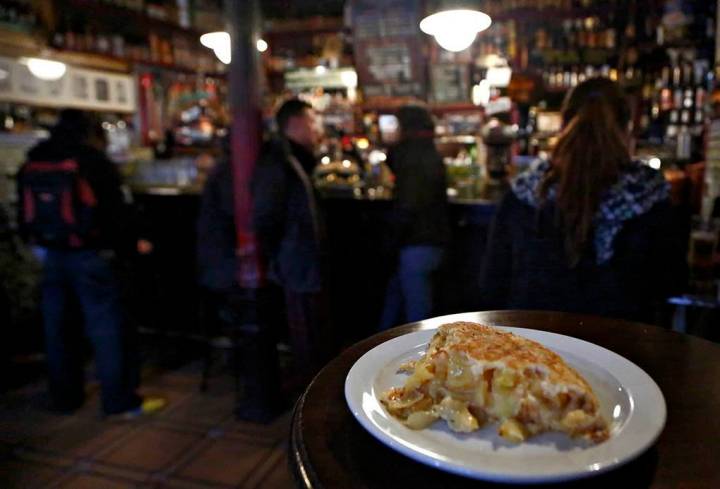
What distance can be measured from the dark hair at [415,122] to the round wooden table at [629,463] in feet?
7.36

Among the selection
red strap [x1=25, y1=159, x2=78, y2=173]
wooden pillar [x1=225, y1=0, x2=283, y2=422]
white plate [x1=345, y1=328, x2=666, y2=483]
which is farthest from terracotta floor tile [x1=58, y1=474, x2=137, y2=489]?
white plate [x1=345, y1=328, x2=666, y2=483]

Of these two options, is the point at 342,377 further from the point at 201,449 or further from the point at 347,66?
the point at 347,66

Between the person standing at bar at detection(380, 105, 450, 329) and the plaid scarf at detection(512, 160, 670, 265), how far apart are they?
153cm

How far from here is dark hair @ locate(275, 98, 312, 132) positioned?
3.07 meters

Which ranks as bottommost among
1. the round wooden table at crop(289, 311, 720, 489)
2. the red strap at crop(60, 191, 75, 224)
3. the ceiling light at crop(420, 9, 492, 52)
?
the round wooden table at crop(289, 311, 720, 489)

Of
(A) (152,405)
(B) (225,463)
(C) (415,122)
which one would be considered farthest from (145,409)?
(C) (415,122)

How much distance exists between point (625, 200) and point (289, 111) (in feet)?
6.03

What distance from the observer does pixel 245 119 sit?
2793mm

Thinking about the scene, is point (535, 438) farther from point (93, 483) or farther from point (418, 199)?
point (418, 199)

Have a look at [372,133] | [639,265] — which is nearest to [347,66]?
[372,133]

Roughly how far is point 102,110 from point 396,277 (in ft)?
14.7

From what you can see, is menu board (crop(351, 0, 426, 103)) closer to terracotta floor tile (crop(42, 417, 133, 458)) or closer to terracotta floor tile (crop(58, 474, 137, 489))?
terracotta floor tile (crop(42, 417, 133, 458))

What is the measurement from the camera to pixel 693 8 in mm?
5500

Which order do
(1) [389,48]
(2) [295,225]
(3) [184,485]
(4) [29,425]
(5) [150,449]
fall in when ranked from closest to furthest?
(3) [184,485] < (5) [150,449] < (2) [295,225] < (4) [29,425] < (1) [389,48]
